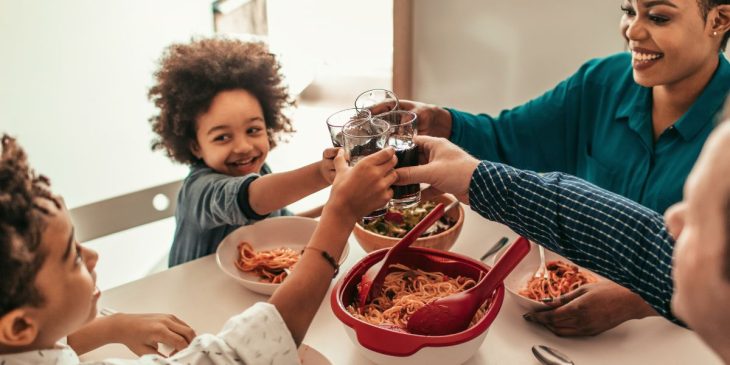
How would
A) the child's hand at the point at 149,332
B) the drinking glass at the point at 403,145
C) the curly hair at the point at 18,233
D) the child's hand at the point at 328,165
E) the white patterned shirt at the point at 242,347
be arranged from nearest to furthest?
the curly hair at the point at 18,233 < the white patterned shirt at the point at 242,347 < the child's hand at the point at 149,332 < the drinking glass at the point at 403,145 < the child's hand at the point at 328,165

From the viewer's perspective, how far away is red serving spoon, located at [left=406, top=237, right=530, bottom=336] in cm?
110

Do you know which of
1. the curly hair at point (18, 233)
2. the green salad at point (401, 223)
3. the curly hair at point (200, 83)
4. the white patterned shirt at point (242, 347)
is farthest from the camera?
the curly hair at point (200, 83)

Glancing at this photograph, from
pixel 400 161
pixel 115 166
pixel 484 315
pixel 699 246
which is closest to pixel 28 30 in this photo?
pixel 115 166

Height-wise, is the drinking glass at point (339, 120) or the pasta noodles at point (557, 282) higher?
the drinking glass at point (339, 120)

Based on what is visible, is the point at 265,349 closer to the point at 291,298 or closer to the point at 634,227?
Result: the point at 291,298

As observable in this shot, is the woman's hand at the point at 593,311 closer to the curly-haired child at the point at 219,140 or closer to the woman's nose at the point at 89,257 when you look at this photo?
the curly-haired child at the point at 219,140

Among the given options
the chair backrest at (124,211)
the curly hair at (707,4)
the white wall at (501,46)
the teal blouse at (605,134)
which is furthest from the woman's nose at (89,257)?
the white wall at (501,46)

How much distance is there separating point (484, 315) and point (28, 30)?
2019 mm

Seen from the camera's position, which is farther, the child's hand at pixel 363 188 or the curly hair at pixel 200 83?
the curly hair at pixel 200 83

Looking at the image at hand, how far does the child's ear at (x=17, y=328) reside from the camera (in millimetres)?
788

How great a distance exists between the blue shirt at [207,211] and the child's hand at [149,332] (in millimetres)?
459

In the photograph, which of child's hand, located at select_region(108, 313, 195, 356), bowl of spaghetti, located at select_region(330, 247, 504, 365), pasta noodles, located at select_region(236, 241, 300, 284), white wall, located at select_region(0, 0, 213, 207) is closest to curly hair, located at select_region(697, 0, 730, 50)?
bowl of spaghetti, located at select_region(330, 247, 504, 365)

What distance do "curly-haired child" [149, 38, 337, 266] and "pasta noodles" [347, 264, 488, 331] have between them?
39 cm

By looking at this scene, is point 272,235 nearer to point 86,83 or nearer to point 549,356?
point 549,356
